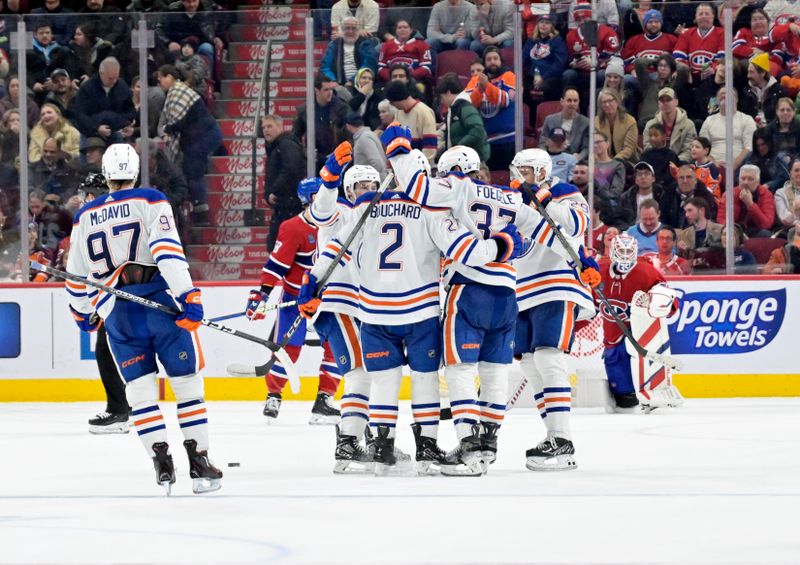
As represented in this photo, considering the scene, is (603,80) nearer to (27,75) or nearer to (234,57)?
(234,57)

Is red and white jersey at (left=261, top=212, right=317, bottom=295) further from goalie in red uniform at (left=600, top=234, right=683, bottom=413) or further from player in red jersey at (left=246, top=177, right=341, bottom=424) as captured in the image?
goalie in red uniform at (left=600, top=234, right=683, bottom=413)

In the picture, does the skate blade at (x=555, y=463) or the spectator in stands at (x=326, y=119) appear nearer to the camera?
the skate blade at (x=555, y=463)

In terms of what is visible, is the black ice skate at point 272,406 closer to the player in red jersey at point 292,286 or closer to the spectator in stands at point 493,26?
the player in red jersey at point 292,286

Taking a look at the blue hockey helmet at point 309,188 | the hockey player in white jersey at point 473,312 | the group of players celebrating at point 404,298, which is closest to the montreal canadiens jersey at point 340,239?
the group of players celebrating at point 404,298

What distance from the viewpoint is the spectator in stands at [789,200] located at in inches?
396

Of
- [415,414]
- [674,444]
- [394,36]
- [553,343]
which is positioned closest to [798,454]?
[674,444]

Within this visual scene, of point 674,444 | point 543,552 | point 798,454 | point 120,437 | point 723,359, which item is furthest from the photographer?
point 723,359

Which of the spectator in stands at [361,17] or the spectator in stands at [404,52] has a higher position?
the spectator in stands at [361,17]

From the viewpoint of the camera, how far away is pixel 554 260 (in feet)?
21.9

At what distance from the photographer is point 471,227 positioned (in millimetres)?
6305

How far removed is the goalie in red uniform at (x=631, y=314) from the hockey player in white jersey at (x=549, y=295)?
2544 mm

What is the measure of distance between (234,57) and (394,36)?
1099 mm

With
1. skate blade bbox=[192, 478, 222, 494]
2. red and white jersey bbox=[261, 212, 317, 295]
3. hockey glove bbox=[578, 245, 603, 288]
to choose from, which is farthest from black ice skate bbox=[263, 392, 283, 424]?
skate blade bbox=[192, 478, 222, 494]

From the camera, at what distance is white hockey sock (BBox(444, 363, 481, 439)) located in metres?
6.15
